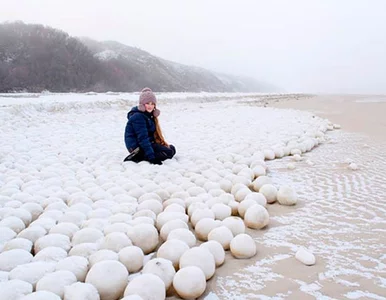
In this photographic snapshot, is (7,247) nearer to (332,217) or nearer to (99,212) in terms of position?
(99,212)

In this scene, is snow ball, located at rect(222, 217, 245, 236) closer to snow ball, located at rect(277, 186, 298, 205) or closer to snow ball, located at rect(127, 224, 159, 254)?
snow ball, located at rect(127, 224, 159, 254)

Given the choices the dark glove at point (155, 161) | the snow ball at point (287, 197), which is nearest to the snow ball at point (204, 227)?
the snow ball at point (287, 197)

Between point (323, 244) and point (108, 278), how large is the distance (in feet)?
4.54

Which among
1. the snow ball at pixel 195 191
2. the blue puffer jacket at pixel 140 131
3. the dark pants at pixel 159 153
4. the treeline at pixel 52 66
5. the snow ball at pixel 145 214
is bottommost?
the snow ball at pixel 145 214

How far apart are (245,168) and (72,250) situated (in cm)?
224

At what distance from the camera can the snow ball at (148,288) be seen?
1.60 meters

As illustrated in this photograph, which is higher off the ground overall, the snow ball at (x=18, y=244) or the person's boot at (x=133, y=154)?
the person's boot at (x=133, y=154)

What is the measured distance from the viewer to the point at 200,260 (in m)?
1.85

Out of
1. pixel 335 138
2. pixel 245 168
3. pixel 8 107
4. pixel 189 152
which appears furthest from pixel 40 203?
pixel 8 107

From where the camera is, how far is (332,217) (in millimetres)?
2680

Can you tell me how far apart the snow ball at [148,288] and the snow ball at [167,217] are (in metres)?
0.77

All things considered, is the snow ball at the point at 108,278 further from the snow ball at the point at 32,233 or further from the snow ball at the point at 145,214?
the snow ball at the point at 145,214

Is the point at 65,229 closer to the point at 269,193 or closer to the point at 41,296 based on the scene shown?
the point at 41,296

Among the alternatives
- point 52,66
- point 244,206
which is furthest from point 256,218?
point 52,66
